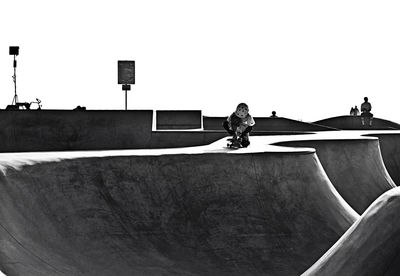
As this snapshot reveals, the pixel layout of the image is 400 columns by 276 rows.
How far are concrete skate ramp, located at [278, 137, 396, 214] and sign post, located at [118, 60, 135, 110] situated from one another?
13779 millimetres

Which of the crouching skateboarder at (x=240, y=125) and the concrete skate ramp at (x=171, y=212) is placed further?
the crouching skateboarder at (x=240, y=125)

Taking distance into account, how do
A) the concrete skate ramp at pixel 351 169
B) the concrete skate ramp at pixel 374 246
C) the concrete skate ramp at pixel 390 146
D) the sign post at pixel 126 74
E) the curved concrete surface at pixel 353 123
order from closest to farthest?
the concrete skate ramp at pixel 374 246 → the concrete skate ramp at pixel 351 169 → the concrete skate ramp at pixel 390 146 → the sign post at pixel 126 74 → the curved concrete surface at pixel 353 123

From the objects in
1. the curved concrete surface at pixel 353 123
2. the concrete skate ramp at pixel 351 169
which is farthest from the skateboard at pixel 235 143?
the curved concrete surface at pixel 353 123

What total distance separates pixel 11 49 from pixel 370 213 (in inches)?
978

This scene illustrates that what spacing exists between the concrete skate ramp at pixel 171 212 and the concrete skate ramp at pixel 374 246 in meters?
4.10

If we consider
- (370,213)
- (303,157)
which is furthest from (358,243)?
(303,157)

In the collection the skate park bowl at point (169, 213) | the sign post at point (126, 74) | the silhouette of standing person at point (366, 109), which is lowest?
the skate park bowl at point (169, 213)


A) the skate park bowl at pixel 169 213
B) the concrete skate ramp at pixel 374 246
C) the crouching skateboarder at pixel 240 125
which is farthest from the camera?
the crouching skateboarder at pixel 240 125

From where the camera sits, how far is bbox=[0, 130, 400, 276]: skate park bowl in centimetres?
1013

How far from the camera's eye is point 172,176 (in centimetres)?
1275

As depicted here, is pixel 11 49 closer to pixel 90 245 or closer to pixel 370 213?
pixel 90 245

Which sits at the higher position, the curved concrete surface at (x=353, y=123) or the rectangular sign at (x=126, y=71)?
the rectangular sign at (x=126, y=71)

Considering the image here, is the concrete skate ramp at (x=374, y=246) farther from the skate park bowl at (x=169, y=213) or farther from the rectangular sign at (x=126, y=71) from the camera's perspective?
the rectangular sign at (x=126, y=71)

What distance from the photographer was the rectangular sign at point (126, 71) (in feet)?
103
